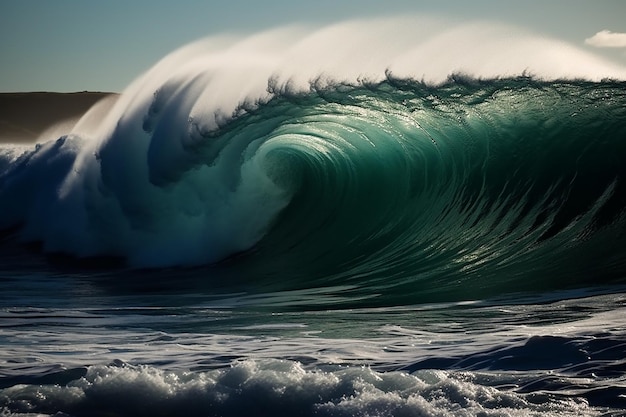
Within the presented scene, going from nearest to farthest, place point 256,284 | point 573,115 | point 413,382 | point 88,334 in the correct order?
point 413,382 → point 88,334 → point 256,284 → point 573,115

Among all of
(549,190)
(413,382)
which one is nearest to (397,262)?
(549,190)

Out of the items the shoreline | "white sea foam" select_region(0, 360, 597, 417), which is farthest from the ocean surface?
the shoreline

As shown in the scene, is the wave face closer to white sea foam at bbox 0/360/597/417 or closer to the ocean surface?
the ocean surface

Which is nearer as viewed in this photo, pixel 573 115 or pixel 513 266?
pixel 513 266

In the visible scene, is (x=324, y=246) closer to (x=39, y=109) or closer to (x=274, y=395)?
(x=274, y=395)

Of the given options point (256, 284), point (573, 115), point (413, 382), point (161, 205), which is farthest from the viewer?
point (161, 205)

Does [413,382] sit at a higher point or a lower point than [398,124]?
lower

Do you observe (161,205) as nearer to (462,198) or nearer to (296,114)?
(296,114)

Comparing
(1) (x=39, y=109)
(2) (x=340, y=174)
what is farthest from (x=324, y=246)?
(1) (x=39, y=109)
